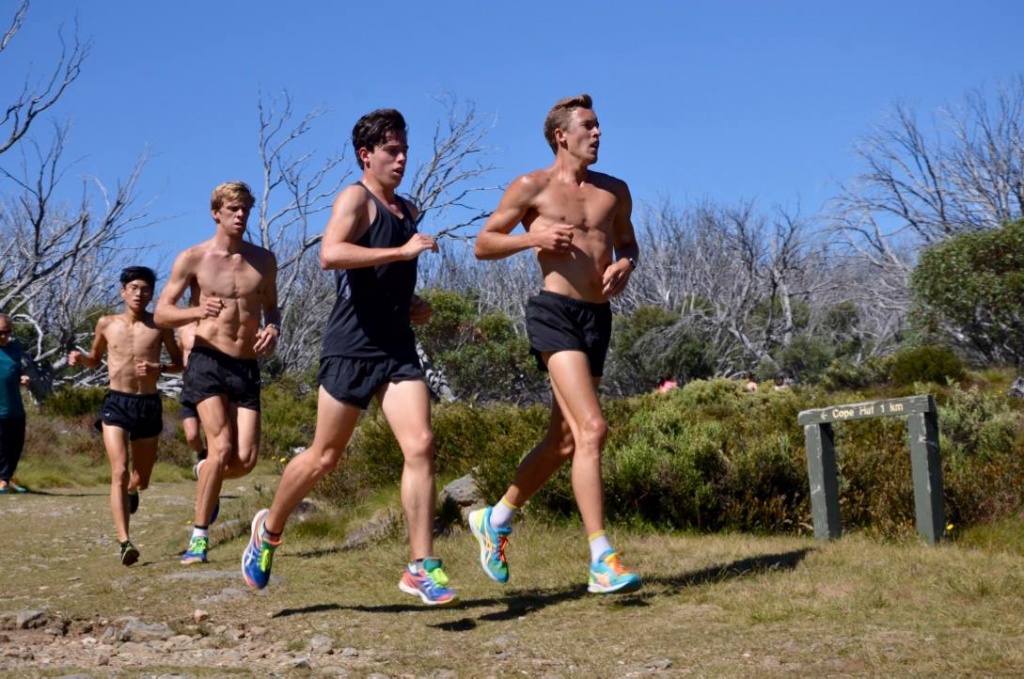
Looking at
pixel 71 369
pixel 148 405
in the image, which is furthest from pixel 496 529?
pixel 71 369

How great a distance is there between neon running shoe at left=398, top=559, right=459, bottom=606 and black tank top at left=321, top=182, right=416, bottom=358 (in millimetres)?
857

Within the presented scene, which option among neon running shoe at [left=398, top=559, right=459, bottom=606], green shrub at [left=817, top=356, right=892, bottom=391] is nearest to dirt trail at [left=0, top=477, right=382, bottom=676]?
neon running shoe at [left=398, top=559, right=459, bottom=606]

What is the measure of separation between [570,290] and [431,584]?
4.26 feet

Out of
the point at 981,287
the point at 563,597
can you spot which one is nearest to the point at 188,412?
the point at 563,597

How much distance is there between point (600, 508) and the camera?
4.95m

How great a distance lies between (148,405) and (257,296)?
1503mm

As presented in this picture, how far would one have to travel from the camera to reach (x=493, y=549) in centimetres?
516

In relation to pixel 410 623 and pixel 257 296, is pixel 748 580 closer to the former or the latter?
pixel 410 623

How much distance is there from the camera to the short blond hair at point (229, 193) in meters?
6.89

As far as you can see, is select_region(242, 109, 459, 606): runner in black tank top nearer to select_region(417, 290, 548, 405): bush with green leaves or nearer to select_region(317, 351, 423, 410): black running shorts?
select_region(317, 351, 423, 410): black running shorts

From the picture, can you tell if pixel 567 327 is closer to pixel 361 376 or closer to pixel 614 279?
pixel 614 279

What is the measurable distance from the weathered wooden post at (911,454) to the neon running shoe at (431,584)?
2.62m

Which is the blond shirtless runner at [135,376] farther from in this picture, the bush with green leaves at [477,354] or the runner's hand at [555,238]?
the bush with green leaves at [477,354]

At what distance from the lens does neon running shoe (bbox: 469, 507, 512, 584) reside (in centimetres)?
513
